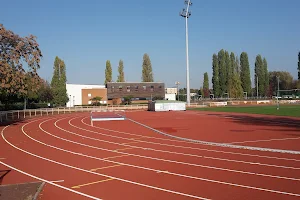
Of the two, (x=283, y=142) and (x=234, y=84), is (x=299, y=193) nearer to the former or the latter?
(x=283, y=142)

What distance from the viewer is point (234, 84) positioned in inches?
3108

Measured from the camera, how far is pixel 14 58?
23250 mm

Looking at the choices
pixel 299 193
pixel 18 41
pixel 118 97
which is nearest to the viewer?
pixel 299 193

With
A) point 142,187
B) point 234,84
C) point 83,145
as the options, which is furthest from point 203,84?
point 142,187

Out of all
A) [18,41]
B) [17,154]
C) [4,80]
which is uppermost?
[18,41]

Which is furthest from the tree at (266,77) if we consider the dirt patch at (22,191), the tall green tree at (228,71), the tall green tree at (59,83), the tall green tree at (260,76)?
the dirt patch at (22,191)

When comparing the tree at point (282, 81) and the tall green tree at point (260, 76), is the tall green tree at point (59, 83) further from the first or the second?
the tree at point (282, 81)

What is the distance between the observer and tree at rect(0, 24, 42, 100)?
22.0m

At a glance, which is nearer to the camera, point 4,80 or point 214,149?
point 214,149

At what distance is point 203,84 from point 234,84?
25.2 metres

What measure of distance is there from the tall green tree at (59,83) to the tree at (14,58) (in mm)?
35530

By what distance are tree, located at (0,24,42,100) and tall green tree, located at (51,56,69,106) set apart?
117ft

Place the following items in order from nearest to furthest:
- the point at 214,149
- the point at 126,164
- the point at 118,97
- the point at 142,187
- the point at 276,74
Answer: the point at 142,187
the point at 126,164
the point at 214,149
the point at 118,97
the point at 276,74

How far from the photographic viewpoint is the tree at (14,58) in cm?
2197
